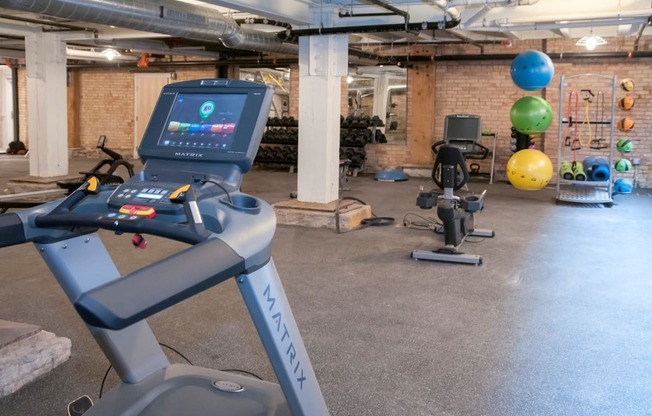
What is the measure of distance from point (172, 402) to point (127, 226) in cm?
85

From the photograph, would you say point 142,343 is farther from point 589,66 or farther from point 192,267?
point 589,66

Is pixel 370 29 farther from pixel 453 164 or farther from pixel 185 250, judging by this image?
pixel 185 250

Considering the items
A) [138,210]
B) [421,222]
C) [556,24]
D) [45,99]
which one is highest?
[556,24]

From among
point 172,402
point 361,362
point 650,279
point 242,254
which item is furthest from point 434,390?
point 650,279

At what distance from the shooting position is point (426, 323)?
3.86 m

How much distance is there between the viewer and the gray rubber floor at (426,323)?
9.41 ft

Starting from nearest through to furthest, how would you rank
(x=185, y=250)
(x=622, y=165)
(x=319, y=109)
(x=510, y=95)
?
(x=185, y=250) → (x=319, y=109) → (x=622, y=165) → (x=510, y=95)

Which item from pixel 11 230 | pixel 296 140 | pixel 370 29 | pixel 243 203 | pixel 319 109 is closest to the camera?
pixel 243 203

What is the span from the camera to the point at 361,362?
3.24 meters

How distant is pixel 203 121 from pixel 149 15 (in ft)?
13.8

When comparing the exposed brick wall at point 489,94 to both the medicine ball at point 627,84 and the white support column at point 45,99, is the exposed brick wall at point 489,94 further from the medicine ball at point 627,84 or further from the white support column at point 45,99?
the white support column at point 45,99

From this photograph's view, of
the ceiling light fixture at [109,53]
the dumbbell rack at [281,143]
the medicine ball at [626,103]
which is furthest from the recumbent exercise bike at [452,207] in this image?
the ceiling light fixture at [109,53]

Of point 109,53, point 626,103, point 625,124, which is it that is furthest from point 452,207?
point 109,53

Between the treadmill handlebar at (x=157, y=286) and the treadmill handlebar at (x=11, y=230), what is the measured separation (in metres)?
0.77
